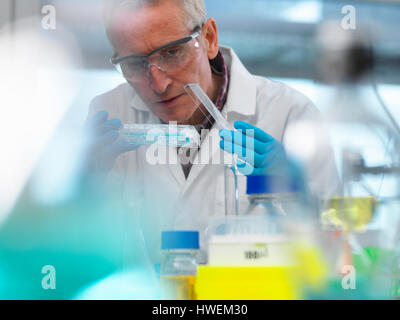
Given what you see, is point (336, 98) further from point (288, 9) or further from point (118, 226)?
point (118, 226)

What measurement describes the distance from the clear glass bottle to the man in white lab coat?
29 centimetres

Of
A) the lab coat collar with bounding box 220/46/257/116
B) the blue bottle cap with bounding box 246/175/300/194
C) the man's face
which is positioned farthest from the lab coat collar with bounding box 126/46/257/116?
the blue bottle cap with bounding box 246/175/300/194

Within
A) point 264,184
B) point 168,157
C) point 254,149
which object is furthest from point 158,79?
point 264,184

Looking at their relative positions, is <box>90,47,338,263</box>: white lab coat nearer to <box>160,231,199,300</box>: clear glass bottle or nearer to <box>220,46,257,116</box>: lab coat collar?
<box>220,46,257,116</box>: lab coat collar

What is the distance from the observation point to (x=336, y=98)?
127 cm

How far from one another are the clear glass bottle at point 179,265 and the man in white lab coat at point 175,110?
0.29m

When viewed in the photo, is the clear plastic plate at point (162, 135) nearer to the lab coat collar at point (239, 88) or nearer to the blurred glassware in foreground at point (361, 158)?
the lab coat collar at point (239, 88)

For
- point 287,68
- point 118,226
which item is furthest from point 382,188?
point 118,226

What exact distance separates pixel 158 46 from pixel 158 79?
3.4 inches

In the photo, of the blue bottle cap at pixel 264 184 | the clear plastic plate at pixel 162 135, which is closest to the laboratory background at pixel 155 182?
the blue bottle cap at pixel 264 184

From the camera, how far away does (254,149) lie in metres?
1.14

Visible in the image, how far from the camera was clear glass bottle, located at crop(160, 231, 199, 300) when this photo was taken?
79 centimetres

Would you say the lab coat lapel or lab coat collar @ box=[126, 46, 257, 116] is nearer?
the lab coat lapel

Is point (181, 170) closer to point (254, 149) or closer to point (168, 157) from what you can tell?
point (168, 157)
